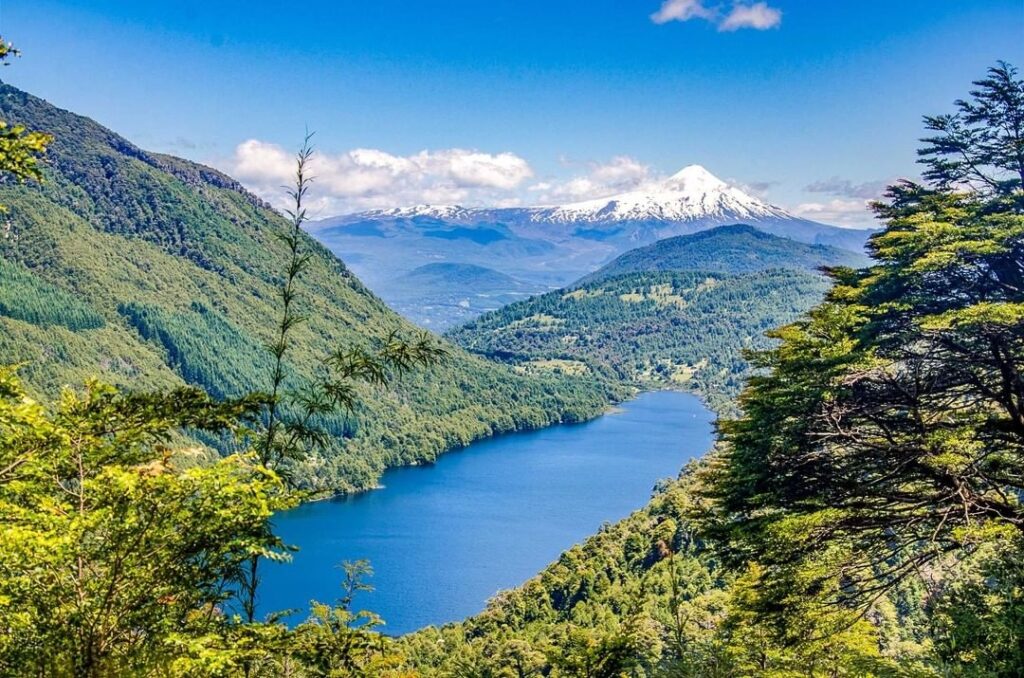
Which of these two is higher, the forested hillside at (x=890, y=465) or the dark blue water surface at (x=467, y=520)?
the forested hillside at (x=890, y=465)

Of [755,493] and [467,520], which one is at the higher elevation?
[755,493]

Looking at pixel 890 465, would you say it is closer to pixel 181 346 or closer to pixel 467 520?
pixel 467 520

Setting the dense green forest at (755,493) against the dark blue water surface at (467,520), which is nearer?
the dense green forest at (755,493)

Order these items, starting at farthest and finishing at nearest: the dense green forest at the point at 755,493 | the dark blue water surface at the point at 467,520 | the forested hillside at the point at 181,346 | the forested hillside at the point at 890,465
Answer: the forested hillside at the point at 181,346 < the dark blue water surface at the point at 467,520 < the forested hillside at the point at 890,465 < the dense green forest at the point at 755,493

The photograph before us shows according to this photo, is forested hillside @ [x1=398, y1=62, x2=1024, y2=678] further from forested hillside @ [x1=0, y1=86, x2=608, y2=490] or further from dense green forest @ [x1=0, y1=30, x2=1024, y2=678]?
forested hillside @ [x1=0, y1=86, x2=608, y2=490]

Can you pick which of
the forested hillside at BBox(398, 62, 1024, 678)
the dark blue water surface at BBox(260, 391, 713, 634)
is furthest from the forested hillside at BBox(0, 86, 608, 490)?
the forested hillside at BBox(398, 62, 1024, 678)

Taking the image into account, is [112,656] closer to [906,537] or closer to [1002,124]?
[906,537]

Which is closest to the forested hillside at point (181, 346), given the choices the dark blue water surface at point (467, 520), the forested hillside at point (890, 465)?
the dark blue water surface at point (467, 520)

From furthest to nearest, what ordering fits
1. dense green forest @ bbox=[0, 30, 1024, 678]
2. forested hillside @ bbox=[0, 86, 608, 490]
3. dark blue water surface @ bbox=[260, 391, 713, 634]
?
1. forested hillside @ bbox=[0, 86, 608, 490]
2. dark blue water surface @ bbox=[260, 391, 713, 634]
3. dense green forest @ bbox=[0, 30, 1024, 678]

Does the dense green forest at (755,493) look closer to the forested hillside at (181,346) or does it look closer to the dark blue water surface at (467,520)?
the dark blue water surface at (467,520)

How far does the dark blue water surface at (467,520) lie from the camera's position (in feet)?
230

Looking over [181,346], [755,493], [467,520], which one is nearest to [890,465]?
[755,493]

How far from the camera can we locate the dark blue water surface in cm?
7025

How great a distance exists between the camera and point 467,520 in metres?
92.9
